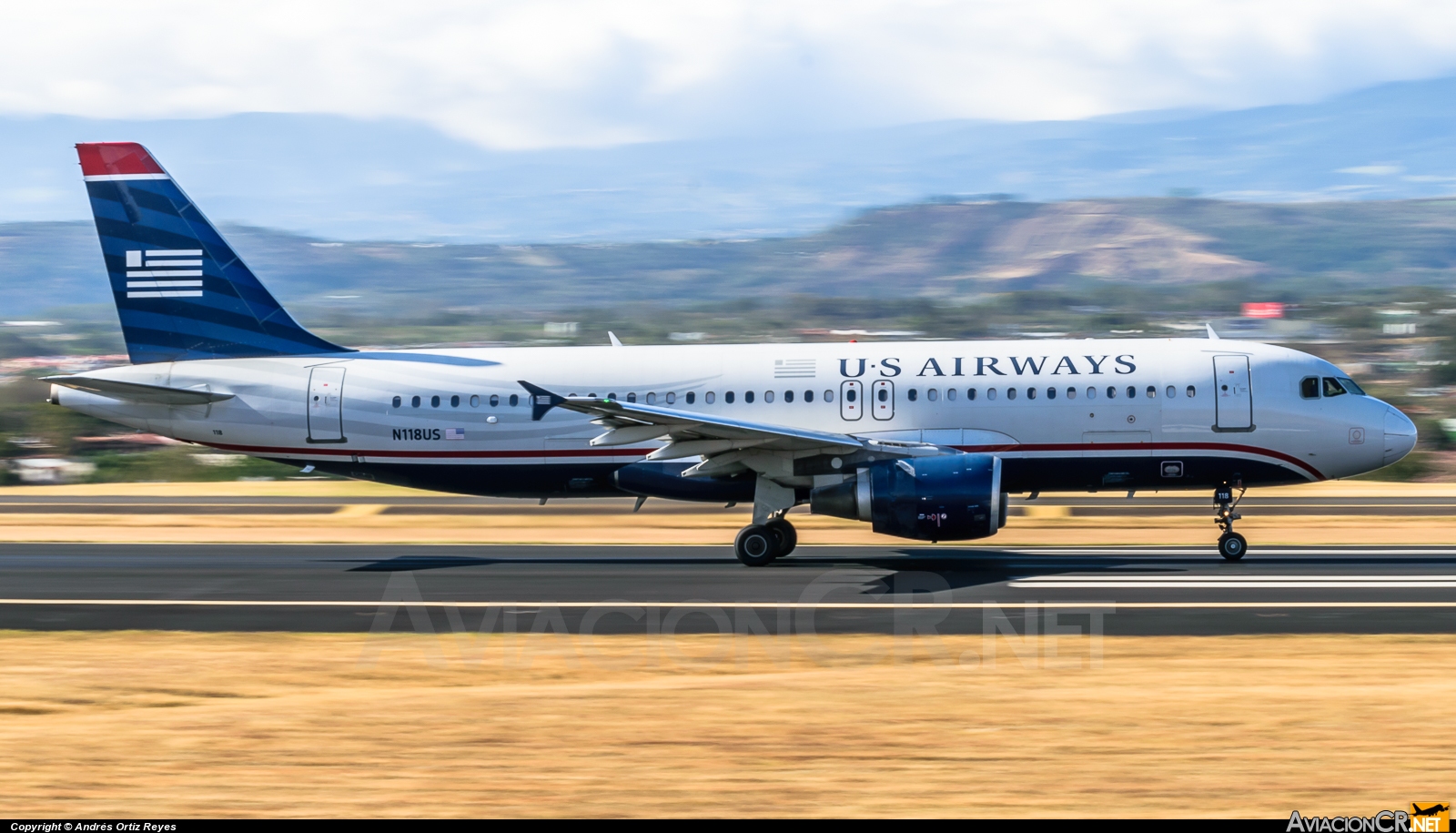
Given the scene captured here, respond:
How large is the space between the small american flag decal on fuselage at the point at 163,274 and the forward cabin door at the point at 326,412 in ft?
9.72

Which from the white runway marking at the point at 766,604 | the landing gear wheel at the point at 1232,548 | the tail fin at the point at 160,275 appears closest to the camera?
the white runway marking at the point at 766,604

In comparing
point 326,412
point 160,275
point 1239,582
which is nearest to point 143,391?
point 160,275

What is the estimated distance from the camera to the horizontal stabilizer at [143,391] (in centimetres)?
2403

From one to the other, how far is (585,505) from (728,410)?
10.7 m

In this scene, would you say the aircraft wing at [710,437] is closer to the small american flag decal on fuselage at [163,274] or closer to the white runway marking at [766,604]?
the white runway marking at [766,604]

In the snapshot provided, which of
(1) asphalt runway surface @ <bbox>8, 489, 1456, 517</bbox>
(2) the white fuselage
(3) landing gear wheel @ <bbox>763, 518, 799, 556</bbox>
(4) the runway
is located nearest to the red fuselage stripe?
(2) the white fuselage

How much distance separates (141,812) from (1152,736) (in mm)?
7108

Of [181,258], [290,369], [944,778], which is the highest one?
[181,258]

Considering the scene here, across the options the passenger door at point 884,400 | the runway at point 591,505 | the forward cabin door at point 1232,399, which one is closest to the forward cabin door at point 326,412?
the runway at point 591,505

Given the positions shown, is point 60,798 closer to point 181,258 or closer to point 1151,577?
point 1151,577

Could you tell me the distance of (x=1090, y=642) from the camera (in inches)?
585

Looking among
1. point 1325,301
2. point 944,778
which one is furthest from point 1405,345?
point 944,778

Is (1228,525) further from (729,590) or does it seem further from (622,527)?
(622,527)

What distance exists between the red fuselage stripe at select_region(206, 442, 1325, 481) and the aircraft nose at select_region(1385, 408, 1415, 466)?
3.55 feet
